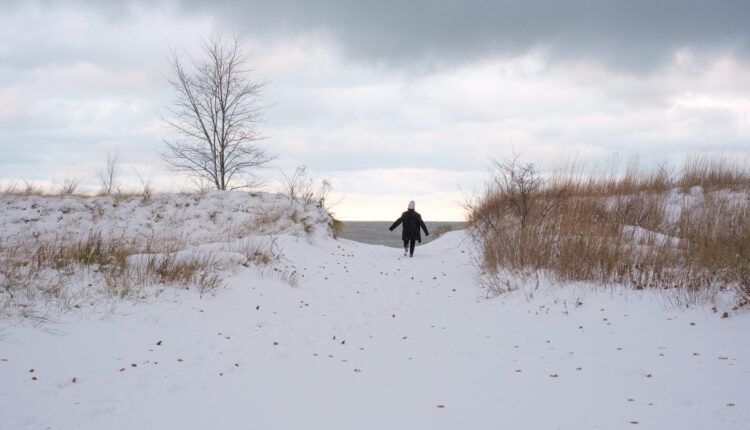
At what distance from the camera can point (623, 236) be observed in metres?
9.47

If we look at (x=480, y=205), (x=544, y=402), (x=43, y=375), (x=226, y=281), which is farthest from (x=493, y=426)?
(x=480, y=205)

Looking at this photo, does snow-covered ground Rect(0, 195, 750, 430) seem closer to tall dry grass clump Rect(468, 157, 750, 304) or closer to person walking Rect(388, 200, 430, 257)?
tall dry grass clump Rect(468, 157, 750, 304)

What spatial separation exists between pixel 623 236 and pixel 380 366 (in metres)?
5.99

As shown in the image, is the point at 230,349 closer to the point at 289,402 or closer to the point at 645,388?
the point at 289,402

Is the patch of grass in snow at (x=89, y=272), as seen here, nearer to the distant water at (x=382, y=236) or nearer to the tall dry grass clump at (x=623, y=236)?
the tall dry grass clump at (x=623, y=236)

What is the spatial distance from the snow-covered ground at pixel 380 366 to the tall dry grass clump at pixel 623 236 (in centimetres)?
58

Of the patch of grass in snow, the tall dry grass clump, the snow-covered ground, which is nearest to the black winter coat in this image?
the tall dry grass clump

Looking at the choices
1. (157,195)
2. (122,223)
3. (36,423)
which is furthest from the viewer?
(157,195)

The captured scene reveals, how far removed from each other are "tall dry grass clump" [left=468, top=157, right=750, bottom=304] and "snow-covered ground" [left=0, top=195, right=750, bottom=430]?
576 mm

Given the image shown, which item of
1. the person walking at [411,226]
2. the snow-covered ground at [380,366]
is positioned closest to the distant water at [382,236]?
the person walking at [411,226]

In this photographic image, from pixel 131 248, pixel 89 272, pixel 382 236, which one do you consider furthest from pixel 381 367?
pixel 382 236

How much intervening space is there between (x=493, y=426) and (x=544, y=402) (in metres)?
0.73

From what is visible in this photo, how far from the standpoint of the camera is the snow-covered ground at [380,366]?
4.25 metres

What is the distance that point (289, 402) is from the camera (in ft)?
15.3
